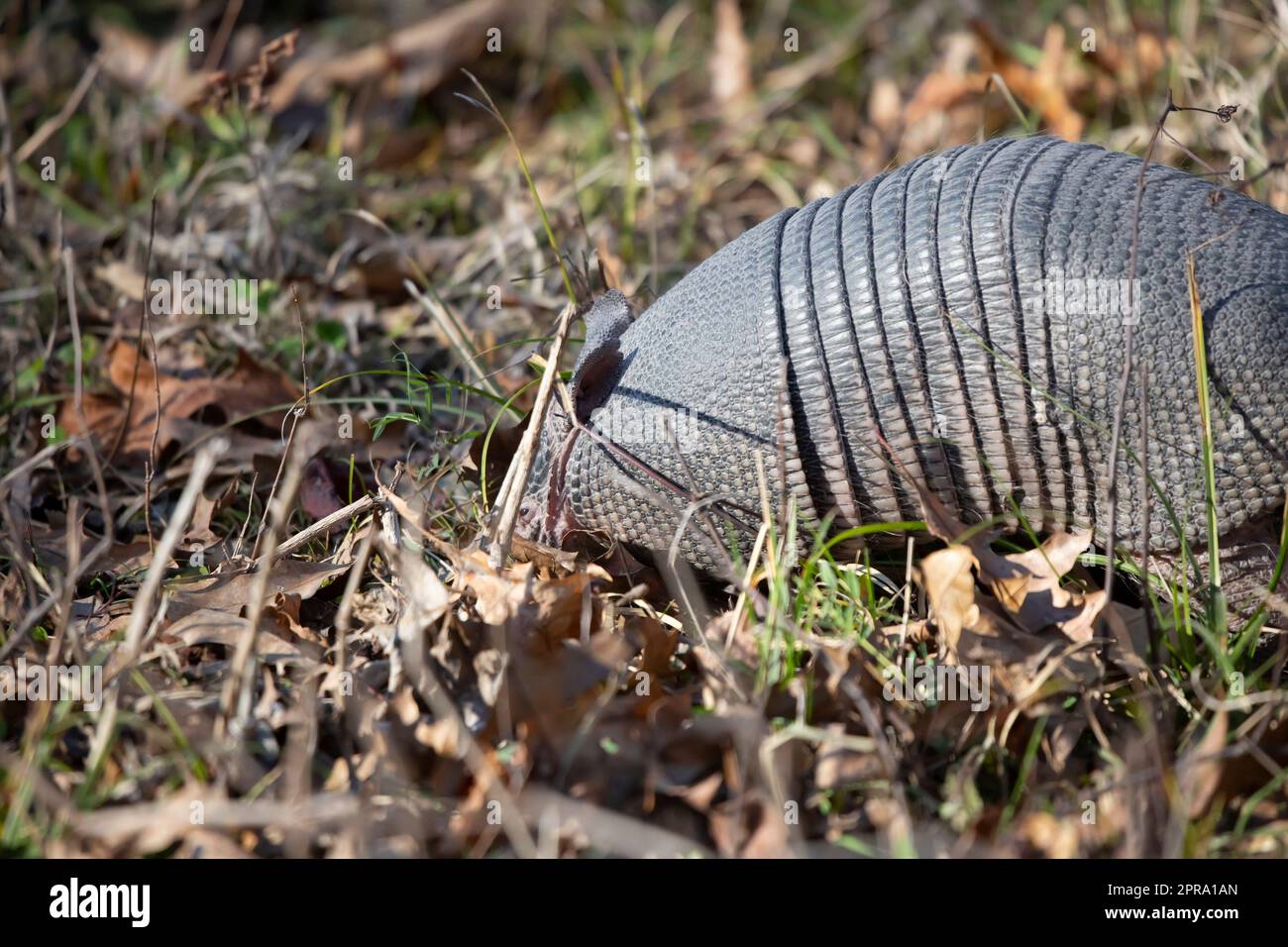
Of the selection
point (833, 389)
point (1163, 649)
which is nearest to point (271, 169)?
point (833, 389)

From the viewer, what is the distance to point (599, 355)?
4.26 metres

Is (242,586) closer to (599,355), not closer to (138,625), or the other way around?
(138,625)

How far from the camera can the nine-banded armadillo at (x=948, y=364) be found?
360cm

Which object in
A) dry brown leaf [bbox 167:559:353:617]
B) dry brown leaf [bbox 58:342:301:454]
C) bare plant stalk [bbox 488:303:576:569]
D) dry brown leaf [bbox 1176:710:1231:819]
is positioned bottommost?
dry brown leaf [bbox 167:559:353:617]

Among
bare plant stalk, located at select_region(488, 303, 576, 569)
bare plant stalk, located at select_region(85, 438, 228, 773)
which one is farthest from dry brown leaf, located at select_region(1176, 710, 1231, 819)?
bare plant stalk, located at select_region(85, 438, 228, 773)

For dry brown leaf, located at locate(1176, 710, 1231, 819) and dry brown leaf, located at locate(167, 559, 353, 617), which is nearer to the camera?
dry brown leaf, located at locate(1176, 710, 1231, 819)

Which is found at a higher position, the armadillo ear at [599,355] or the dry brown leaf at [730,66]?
the dry brown leaf at [730,66]

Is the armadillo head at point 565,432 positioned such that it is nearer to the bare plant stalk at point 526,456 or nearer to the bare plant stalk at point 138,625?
the bare plant stalk at point 526,456

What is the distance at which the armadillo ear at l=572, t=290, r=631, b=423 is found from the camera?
4.27 metres

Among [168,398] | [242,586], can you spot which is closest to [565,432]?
[242,586]

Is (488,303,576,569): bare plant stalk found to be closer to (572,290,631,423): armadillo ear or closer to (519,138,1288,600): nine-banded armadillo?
(519,138,1288,600): nine-banded armadillo

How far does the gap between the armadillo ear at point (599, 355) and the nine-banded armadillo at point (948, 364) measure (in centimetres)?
1

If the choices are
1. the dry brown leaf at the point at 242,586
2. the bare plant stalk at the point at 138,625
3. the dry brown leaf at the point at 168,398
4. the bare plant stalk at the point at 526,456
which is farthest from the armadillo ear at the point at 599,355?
the bare plant stalk at the point at 138,625

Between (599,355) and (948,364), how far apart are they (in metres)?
1.22
